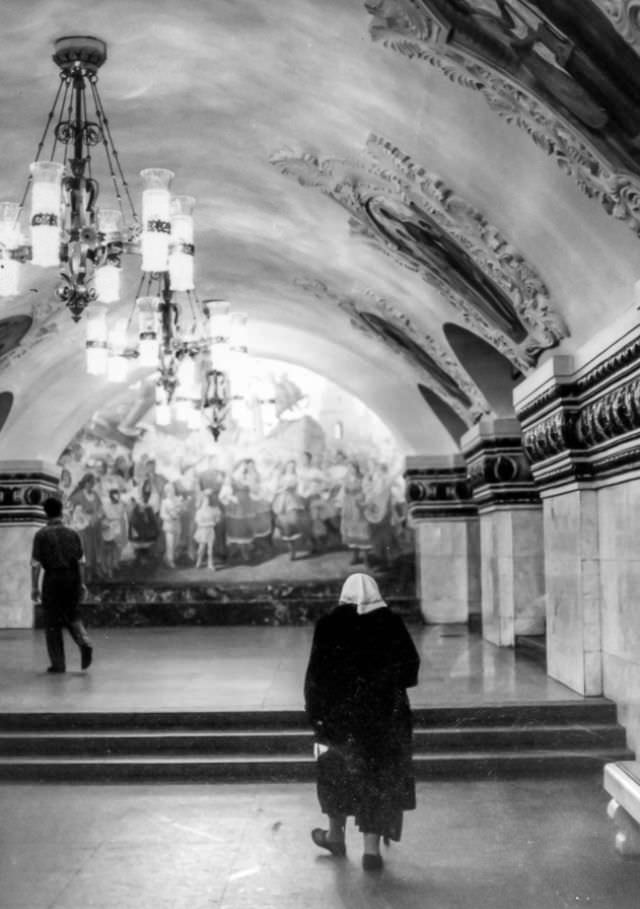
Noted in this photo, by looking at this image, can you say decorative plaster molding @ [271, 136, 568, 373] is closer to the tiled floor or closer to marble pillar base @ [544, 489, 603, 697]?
marble pillar base @ [544, 489, 603, 697]

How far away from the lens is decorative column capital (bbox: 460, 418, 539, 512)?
41.4 ft

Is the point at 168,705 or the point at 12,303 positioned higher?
the point at 12,303

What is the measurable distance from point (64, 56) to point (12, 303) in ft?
17.8

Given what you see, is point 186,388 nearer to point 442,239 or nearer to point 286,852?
point 442,239

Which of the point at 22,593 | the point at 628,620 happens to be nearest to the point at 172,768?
the point at 628,620

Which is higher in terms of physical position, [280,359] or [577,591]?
[280,359]

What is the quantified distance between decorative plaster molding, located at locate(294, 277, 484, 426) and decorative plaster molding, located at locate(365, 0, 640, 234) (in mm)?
6022

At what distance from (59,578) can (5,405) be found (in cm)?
571

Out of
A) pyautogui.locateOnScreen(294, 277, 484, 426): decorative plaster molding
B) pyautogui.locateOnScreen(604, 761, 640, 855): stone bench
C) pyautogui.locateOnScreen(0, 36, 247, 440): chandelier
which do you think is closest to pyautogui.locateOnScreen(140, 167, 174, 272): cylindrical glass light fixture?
pyautogui.locateOnScreen(0, 36, 247, 440): chandelier

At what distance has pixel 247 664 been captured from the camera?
451 inches

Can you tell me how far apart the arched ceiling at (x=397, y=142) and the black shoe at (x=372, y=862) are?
296cm

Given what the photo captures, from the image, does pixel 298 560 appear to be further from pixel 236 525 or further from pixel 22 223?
pixel 22 223

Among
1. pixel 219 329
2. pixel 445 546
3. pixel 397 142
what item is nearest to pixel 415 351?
pixel 219 329

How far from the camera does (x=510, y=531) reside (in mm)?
12547
